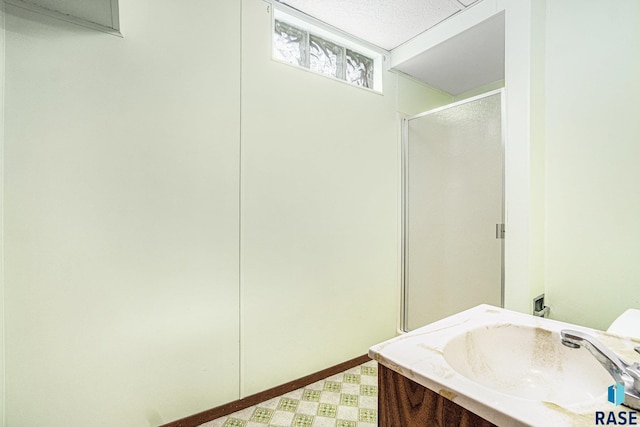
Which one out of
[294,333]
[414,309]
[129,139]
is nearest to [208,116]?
[129,139]

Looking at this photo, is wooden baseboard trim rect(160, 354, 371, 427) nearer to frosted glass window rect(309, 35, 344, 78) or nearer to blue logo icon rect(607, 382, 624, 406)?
blue logo icon rect(607, 382, 624, 406)

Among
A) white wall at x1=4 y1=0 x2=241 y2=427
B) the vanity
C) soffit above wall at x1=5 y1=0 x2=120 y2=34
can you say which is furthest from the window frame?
the vanity

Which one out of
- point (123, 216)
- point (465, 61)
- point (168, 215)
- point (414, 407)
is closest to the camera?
point (414, 407)

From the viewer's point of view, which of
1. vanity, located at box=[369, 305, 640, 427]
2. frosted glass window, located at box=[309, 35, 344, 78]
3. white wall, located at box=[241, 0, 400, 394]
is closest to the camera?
vanity, located at box=[369, 305, 640, 427]

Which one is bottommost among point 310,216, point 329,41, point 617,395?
point 617,395

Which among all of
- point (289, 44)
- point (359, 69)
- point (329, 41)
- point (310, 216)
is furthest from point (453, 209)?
point (289, 44)

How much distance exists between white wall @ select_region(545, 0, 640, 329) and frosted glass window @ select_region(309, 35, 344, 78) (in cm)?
134

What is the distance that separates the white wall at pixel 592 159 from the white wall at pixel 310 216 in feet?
3.55

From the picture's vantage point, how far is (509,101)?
1742 millimetres

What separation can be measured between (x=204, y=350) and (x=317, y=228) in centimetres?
101

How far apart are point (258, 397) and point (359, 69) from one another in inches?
98.9

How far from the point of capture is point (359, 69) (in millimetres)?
2338

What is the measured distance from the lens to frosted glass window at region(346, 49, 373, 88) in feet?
7.46

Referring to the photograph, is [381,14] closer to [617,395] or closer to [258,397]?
[617,395]
